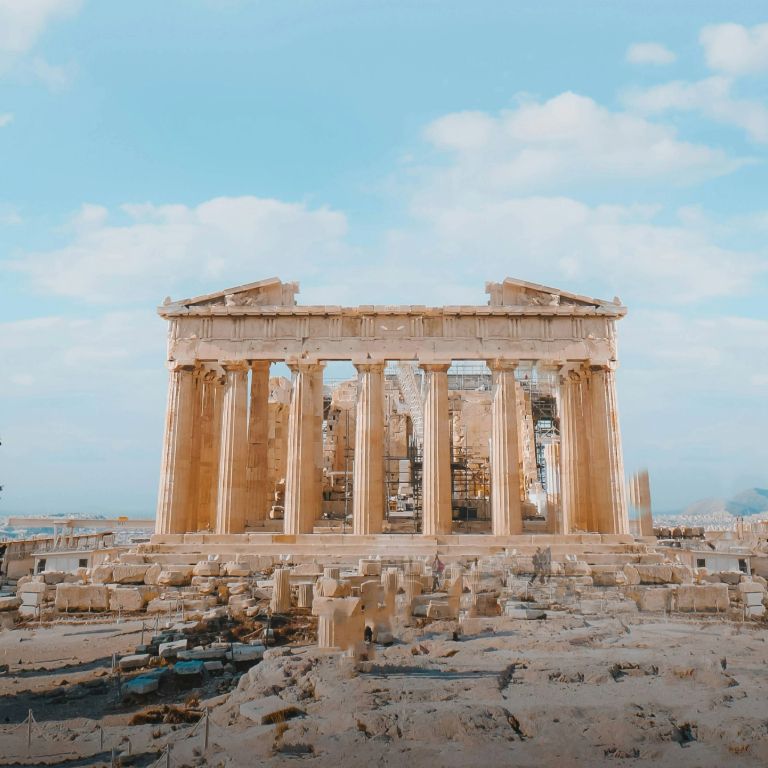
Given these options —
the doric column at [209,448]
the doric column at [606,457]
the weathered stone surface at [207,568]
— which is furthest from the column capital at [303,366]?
the doric column at [606,457]

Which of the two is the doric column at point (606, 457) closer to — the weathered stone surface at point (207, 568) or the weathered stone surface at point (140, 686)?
the weathered stone surface at point (207, 568)

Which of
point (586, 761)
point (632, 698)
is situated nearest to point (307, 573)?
point (632, 698)

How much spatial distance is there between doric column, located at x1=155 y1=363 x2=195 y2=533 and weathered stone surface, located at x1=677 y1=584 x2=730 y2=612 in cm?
1622

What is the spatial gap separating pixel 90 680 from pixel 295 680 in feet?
12.2

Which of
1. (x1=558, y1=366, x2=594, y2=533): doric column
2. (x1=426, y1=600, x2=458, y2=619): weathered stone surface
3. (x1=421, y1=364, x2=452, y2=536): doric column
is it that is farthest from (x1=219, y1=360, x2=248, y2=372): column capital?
(x1=426, y1=600, x2=458, y2=619): weathered stone surface

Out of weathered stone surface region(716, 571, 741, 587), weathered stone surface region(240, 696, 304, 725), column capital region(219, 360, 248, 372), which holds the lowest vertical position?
weathered stone surface region(240, 696, 304, 725)

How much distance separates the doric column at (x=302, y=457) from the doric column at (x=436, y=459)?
3964 mm

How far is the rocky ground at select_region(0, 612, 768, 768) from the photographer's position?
23.7ft

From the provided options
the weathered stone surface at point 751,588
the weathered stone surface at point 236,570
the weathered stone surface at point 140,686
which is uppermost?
the weathered stone surface at point 236,570

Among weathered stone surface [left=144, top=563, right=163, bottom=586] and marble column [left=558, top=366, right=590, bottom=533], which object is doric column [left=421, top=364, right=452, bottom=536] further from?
weathered stone surface [left=144, top=563, right=163, bottom=586]

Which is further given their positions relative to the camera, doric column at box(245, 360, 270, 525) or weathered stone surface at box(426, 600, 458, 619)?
doric column at box(245, 360, 270, 525)

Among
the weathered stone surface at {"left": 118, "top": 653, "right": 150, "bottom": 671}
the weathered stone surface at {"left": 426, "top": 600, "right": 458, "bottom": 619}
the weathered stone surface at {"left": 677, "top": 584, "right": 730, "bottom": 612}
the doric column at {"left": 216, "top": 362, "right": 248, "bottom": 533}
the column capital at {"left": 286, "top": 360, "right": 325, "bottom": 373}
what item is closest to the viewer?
the weathered stone surface at {"left": 118, "top": 653, "right": 150, "bottom": 671}

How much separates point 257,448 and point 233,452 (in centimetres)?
261

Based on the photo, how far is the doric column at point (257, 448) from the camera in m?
28.3
